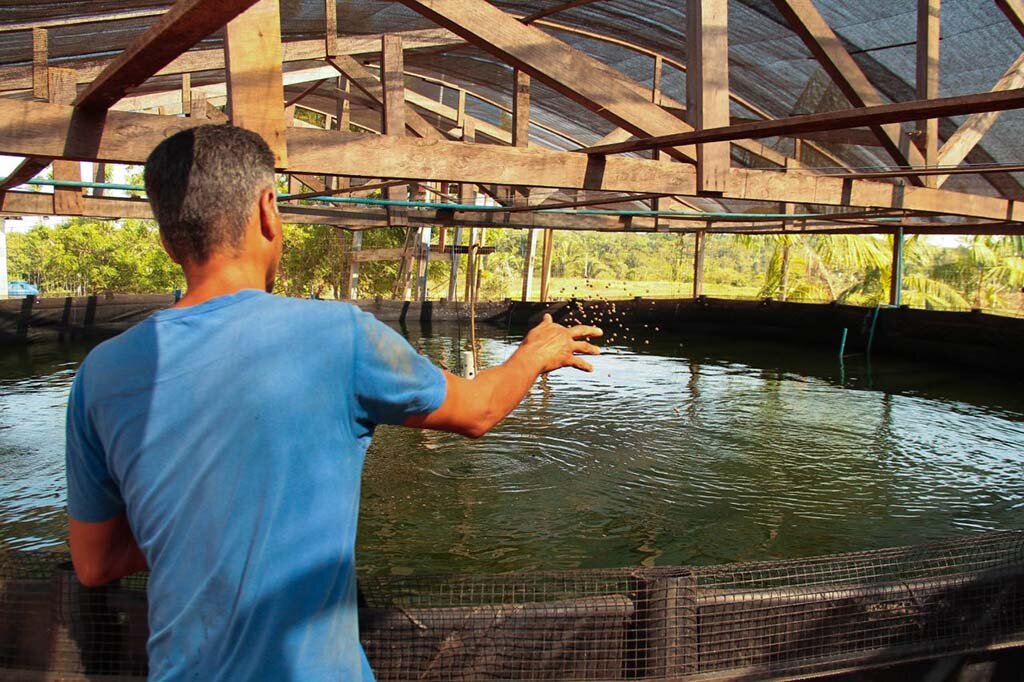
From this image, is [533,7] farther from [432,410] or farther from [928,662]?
[432,410]

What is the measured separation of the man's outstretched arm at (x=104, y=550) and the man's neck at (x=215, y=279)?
0.38 m

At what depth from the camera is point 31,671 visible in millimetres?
2186

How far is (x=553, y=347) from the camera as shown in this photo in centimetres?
162

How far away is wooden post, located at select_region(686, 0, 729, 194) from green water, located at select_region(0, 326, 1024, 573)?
2.30 meters

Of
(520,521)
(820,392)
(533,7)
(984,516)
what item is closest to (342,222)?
(533,7)

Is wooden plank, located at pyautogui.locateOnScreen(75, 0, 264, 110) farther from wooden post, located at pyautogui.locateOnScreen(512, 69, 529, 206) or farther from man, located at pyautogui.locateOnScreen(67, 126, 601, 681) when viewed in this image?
wooden post, located at pyautogui.locateOnScreen(512, 69, 529, 206)

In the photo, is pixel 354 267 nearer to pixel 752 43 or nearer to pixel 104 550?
pixel 752 43

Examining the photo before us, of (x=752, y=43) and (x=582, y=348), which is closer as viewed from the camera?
(x=582, y=348)

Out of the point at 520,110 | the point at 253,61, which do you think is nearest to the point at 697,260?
the point at 520,110

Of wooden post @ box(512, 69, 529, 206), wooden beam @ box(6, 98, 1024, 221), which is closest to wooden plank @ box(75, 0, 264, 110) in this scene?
wooden beam @ box(6, 98, 1024, 221)

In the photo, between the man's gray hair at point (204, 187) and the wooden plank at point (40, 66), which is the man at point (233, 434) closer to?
the man's gray hair at point (204, 187)

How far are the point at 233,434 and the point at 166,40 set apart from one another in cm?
191

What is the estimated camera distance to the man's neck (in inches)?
49.1

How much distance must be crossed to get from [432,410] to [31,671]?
1.65 metres
